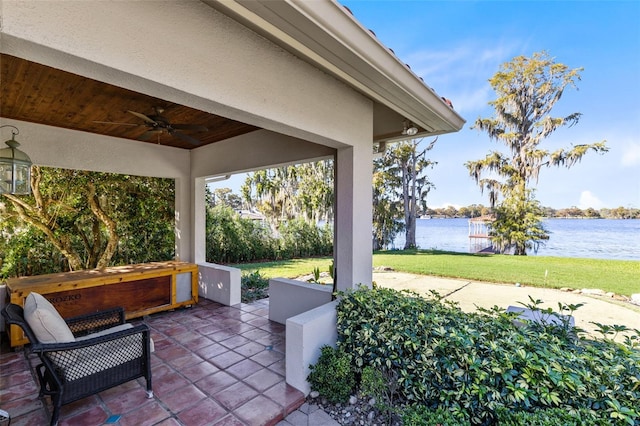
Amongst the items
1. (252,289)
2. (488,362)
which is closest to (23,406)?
(488,362)

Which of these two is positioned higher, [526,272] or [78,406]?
[78,406]

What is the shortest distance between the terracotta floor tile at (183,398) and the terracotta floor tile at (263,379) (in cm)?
49

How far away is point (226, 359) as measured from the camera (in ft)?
12.0

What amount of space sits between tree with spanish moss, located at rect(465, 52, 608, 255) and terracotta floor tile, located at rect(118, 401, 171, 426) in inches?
707

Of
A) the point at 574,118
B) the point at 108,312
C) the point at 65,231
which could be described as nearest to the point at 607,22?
the point at 574,118

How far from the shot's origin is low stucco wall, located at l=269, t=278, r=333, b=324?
14.1 feet

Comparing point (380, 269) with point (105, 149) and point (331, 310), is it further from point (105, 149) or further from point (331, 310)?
point (105, 149)

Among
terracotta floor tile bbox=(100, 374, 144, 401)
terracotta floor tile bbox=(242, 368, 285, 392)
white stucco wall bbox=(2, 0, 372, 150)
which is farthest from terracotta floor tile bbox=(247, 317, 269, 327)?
white stucco wall bbox=(2, 0, 372, 150)

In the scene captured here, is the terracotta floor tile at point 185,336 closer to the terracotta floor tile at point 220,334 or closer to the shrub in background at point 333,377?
the terracotta floor tile at point 220,334

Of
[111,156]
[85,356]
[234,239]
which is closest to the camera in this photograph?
[85,356]

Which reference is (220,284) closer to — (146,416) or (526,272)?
(146,416)

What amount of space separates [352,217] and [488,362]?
2.00 meters

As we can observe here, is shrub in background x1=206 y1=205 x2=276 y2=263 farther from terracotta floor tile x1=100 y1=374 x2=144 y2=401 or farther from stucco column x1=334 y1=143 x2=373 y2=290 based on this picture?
stucco column x1=334 y1=143 x2=373 y2=290

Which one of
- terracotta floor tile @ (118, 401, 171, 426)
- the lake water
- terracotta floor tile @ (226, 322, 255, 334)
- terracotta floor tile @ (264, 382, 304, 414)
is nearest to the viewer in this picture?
terracotta floor tile @ (118, 401, 171, 426)
